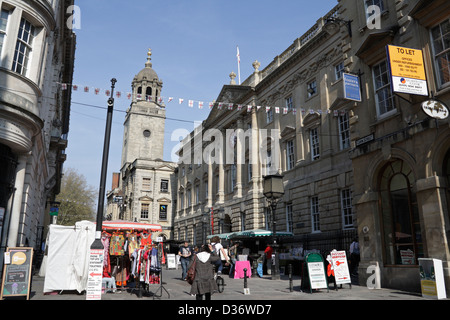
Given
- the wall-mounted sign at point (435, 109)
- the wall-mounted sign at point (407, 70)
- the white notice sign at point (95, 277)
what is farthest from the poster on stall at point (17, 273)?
the wall-mounted sign at point (435, 109)

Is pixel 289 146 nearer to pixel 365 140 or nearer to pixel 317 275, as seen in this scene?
pixel 365 140

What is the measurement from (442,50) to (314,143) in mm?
14012

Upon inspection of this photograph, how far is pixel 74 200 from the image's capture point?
155ft

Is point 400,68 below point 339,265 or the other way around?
the other way around

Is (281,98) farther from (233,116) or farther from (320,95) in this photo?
(233,116)

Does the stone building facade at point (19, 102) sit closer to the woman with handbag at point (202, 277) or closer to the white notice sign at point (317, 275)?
the woman with handbag at point (202, 277)

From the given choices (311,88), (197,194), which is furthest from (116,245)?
(197,194)

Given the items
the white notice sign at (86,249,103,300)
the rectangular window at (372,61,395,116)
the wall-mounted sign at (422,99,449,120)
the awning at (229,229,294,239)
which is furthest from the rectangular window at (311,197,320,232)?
the white notice sign at (86,249,103,300)

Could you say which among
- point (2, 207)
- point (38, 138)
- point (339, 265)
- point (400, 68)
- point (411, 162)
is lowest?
point (339, 265)

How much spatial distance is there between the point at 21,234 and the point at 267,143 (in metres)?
21.3

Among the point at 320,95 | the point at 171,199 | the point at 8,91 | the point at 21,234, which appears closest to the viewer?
the point at 8,91

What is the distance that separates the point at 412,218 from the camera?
12227 mm

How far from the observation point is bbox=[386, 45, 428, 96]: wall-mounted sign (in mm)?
11430

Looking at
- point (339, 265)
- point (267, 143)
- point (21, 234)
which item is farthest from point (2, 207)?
point (267, 143)
